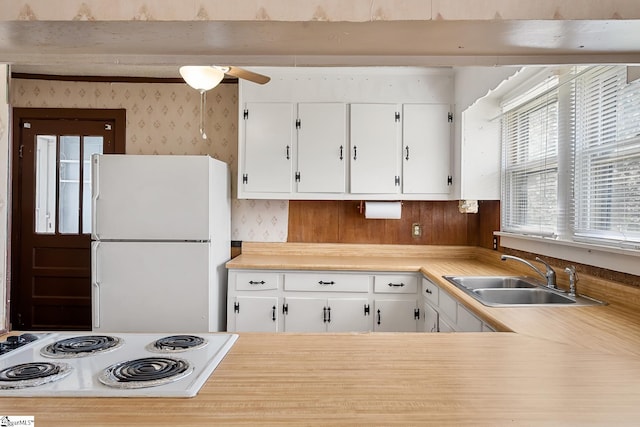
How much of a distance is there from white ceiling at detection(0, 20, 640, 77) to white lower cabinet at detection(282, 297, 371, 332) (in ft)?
7.32

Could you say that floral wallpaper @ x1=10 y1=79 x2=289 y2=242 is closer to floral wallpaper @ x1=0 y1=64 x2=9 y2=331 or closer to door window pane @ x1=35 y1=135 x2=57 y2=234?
door window pane @ x1=35 y1=135 x2=57 y2=234

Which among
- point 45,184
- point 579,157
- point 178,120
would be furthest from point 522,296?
point 45,184

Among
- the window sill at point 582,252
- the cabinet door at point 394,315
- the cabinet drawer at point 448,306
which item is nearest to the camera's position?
the window sill at point 582,252

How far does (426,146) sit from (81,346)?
2756 mm

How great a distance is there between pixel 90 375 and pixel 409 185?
2681 mm

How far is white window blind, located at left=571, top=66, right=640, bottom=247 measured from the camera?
5.62ft

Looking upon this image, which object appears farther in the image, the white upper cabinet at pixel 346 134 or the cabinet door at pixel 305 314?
the white upper cabinet at pixel 346 134

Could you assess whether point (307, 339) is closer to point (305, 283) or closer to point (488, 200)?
point (305, 283)

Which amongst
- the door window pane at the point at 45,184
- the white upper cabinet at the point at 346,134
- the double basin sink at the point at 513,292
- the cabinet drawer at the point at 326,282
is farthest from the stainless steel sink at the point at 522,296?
the door window pane at the point at 45,184

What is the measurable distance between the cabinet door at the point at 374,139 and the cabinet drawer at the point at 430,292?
0.92m

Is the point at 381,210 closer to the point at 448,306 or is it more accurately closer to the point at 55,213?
the point at 448,306

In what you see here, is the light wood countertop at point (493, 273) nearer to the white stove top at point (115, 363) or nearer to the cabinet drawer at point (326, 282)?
the cabinet drawer at point (326, 282)

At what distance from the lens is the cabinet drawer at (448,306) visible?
212cm

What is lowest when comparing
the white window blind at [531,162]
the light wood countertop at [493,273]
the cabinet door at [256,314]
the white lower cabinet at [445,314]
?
the cabinet door at [256,314]
